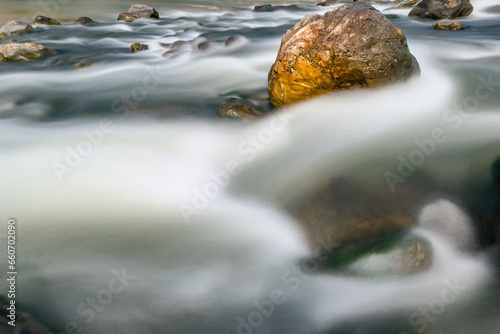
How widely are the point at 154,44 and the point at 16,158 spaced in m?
6.46

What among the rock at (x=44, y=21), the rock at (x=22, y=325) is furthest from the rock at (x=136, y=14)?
the rock at (x=22, y=325)

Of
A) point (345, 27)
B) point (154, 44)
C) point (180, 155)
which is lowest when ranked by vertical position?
point (180, 155)

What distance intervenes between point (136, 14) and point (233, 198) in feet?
44.7

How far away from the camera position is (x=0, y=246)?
3.22m

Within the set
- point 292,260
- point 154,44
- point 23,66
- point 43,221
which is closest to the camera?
point 292,260

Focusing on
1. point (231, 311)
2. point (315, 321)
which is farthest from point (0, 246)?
point (315, 321)

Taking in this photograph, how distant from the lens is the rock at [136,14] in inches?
584

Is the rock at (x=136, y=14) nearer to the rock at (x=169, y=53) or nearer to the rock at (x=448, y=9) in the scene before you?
the rock at (x=169, y=53)

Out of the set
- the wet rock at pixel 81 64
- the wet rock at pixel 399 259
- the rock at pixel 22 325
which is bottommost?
the rock at pixel 22 325

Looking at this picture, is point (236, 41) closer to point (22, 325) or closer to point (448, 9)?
point (448, 9)

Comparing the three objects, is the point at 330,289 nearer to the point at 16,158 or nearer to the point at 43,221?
the point at 43,221

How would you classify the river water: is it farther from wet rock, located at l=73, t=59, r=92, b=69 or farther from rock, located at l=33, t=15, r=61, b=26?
rock, located at l=33, t=15, r=61, b=26

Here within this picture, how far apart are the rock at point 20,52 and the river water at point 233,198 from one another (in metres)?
2.11

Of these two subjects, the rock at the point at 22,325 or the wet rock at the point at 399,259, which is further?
the wet rock at the point at 399,259
